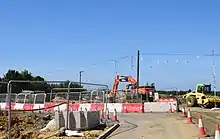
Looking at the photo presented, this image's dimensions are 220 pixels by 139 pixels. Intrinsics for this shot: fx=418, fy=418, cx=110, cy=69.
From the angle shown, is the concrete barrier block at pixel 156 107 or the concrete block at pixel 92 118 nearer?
the concrete block at pixel 92 118

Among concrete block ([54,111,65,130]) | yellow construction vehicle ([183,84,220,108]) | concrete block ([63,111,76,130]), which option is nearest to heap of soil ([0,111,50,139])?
concrete block ([54,111,65,130])

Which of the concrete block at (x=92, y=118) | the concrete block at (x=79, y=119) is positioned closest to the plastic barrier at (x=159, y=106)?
the concrete block at (x=92, y=118)

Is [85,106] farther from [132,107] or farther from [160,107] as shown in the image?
[160,107]

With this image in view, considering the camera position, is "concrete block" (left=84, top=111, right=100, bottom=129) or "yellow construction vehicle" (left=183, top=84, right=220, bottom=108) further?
"yellow construction vehicle" (left=183, top=84, right=220, bottom=108)

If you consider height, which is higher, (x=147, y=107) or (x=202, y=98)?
(x=202, y=98)

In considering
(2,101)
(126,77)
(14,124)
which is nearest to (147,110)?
(2,101)

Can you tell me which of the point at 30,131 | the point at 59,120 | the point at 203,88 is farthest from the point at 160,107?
the point at 59,120

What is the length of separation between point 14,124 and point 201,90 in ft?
100

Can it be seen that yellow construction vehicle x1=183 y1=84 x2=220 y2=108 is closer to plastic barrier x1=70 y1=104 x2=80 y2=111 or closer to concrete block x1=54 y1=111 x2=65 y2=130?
plastic barrier x1=70 y1=104 x2=80 y2=111

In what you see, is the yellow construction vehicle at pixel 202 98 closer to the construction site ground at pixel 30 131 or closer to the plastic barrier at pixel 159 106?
the plastic barrier at pixel 159 106

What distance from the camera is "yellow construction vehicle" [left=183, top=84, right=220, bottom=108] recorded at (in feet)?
148

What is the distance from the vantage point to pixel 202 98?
46.3 m

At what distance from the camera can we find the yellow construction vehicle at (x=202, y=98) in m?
45.0

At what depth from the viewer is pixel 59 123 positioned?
16.6m
